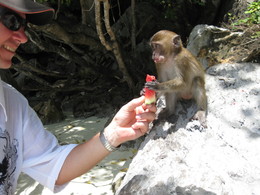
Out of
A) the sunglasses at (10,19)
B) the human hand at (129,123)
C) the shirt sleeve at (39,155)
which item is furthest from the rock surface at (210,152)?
the sunglasses at (10,19)

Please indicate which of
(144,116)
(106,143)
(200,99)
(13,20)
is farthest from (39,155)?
(200,99)

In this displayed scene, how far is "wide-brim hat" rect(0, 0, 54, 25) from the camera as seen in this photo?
1740 mm

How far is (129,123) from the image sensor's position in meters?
2.32

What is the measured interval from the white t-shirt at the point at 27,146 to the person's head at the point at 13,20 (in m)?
0.27

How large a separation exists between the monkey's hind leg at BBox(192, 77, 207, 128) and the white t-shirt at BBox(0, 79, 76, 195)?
4.85ft

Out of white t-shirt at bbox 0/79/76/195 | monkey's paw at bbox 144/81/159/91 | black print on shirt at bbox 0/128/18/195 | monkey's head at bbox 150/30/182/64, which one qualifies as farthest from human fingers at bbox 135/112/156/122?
monkey's head at bbox 150/30/182/64

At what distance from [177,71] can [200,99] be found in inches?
17.3

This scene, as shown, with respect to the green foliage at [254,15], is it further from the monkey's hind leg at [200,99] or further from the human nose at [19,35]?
the human nose at [19,35]

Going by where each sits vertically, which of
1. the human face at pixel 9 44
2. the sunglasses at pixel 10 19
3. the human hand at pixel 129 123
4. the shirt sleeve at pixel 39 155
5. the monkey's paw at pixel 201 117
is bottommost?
the monkey's paw at pixel 201 117

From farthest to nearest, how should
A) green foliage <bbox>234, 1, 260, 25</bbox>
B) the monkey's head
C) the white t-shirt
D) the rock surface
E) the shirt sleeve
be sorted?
green foliage <bbox>234, 1, 260, 25</bbox> → the monkey's head → the rock surface → the shirt sleeve → the white t-shirt

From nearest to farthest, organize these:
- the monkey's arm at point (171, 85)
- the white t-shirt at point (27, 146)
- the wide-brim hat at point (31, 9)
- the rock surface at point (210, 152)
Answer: the wide-brim hat at point (31, 9)
the white t-shirt at point (27, 146)
the rock surface at point (210, 152)
the monkey's arm at point (171, 85)

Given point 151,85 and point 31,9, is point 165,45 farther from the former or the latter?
point 31,9

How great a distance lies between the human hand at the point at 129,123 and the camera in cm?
222

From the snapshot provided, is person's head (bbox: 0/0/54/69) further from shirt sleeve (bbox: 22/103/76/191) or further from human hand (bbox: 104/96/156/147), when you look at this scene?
human hand (bbox: 104/96/156/147)
